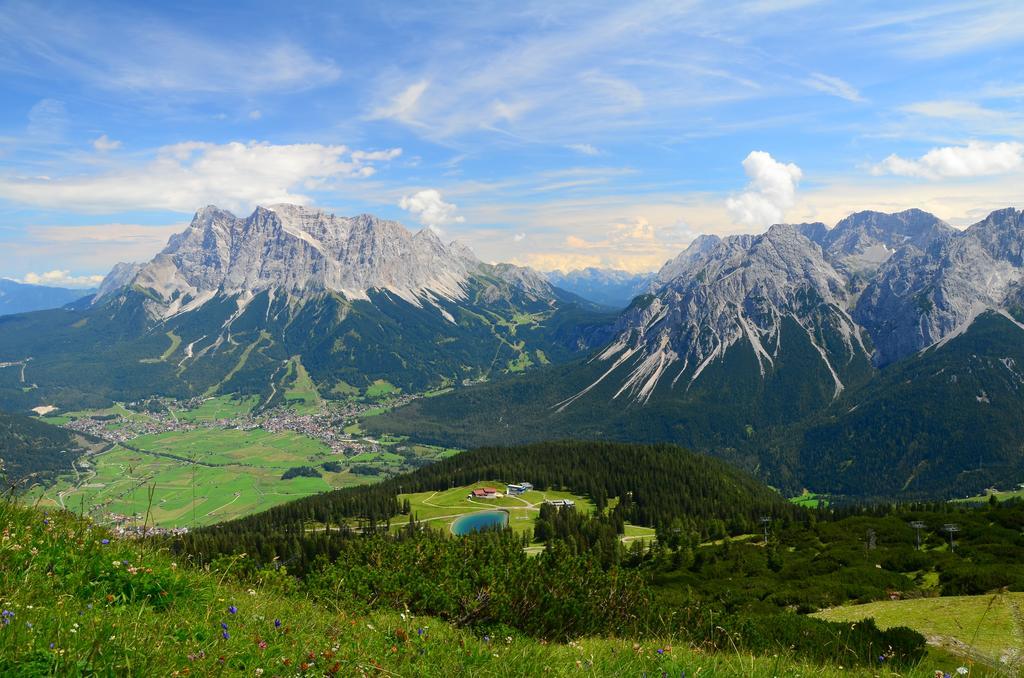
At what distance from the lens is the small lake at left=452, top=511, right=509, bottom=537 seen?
129 m

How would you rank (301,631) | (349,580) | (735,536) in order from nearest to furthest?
(301,631)
(349,580)
(735,536)

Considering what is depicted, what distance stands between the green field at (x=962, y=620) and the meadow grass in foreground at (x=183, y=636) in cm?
1827

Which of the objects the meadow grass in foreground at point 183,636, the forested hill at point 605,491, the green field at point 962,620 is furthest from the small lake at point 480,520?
the meadow grass in foreground at point 183,636

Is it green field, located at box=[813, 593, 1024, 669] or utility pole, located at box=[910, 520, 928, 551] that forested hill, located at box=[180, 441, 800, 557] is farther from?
green field, located at box=[813, 593, 1024, 669]

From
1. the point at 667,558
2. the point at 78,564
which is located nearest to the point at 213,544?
the point at 667,558

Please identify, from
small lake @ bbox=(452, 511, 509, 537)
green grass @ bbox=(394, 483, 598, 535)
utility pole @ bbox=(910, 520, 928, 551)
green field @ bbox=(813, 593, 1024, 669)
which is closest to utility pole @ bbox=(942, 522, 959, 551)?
utility pole @ bbox=(910, 520, 928, 551)

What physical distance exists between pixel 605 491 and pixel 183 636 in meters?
165

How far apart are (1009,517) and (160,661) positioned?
119 metres

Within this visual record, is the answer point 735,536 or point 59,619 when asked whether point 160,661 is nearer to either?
point 59,619

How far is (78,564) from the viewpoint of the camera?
9648 millimetres

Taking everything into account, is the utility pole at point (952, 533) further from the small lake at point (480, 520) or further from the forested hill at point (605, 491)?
the small lake at point (480, 520)

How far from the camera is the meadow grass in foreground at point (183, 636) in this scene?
588 cm

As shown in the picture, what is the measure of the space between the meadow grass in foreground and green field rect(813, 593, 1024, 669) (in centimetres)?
1827

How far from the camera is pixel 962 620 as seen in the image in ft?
107
